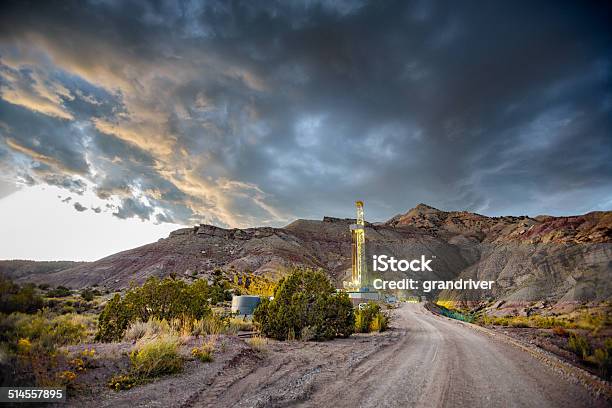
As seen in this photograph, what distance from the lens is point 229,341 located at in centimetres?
1074

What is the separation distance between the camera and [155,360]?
7.31 metres

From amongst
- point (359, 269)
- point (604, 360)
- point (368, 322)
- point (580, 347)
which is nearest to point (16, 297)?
point (604, 360)

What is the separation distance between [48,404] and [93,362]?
1788 mm

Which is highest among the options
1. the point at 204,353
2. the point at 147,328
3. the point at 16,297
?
the point at 16,297

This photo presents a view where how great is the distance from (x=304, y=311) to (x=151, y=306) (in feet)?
20.9

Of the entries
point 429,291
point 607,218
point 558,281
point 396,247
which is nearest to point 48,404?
point 558,281

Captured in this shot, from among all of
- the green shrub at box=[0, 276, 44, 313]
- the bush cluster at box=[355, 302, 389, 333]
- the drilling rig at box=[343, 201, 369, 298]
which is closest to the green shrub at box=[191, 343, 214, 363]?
the green shrub at box=[0, 276, 44, 313]

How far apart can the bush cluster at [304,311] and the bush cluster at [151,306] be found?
8.95 feet

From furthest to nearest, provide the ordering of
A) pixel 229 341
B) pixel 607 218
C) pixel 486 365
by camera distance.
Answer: pixel 607 218 < pixel 229 341 < pixel 486 365

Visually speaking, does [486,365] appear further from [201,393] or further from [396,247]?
[396,247]

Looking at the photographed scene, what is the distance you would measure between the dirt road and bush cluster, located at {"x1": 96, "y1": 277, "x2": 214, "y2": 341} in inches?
223

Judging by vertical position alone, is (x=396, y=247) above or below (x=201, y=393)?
above

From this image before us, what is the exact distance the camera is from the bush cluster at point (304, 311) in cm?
1422

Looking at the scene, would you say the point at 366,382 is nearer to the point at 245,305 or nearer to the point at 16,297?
the point at 16,297
